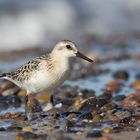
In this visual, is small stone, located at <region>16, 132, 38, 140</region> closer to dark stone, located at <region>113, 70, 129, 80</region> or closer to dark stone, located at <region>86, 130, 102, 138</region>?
dark stone, located at <region>86, 130, 102, 138</region>

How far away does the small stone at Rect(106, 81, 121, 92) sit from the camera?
11.1 m

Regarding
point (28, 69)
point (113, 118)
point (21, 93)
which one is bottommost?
point (113, 118)

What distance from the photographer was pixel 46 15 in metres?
19.9

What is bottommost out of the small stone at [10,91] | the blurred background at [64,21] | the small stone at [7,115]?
the small stone at [7,115]

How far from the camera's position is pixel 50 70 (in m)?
8.83

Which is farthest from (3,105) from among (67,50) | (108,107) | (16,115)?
(108,107)

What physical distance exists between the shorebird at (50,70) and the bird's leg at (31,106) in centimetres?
29

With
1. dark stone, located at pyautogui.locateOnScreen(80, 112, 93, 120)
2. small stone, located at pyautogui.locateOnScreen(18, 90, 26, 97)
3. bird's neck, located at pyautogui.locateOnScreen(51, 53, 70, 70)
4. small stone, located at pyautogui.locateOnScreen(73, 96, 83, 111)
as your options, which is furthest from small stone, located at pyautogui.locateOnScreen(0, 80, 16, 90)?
dark stone, located at pyautogui.locateOnScreen(80, 112, 93, 120)

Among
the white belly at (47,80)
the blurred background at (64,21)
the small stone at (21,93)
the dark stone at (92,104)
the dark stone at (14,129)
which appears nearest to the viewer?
the dark stone at (14,129)

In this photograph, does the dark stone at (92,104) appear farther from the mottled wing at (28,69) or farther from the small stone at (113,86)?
the small stone at (113,86)

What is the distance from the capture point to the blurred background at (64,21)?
18.1 m

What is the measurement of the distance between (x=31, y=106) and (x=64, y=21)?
410 inches

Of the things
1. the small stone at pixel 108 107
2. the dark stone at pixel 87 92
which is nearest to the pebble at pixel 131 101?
the small stone at pixel 108 107

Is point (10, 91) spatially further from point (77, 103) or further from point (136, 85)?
point (136, 85)
